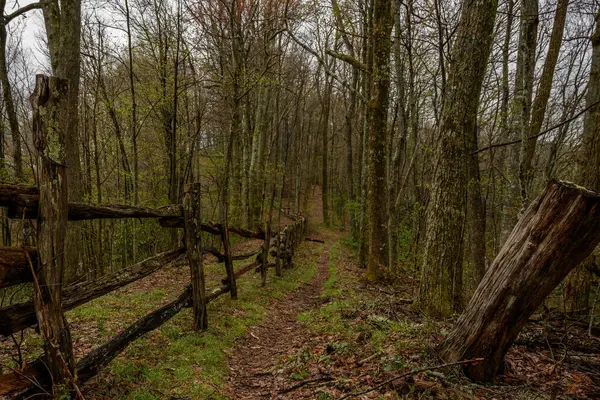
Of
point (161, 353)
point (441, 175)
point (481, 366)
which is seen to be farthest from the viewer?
point (441, 175)

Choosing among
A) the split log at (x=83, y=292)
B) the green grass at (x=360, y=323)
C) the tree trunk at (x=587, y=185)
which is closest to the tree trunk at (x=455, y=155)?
the green grass at (x=360, y=323)

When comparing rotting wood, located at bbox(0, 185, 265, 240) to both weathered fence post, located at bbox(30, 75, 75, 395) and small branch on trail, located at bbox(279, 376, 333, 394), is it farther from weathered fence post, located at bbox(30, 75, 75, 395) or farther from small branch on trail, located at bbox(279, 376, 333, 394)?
small branch on trail, located at bbox(279, 376, 333, 394)

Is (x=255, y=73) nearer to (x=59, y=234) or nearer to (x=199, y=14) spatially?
(x=199, y=14)

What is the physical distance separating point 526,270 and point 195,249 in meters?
4.31

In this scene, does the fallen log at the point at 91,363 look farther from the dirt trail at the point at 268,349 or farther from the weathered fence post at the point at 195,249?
the dirt trail at the point at 268,349

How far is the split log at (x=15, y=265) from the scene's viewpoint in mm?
2531

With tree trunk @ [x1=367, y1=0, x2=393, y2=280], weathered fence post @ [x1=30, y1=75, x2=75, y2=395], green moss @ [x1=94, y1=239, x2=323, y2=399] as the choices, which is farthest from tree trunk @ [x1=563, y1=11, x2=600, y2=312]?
weathered fence post @ [x1=30, y1=75, x2=75, y2=395]

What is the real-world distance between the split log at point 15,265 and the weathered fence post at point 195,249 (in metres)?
2.49

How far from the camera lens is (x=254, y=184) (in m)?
17.0

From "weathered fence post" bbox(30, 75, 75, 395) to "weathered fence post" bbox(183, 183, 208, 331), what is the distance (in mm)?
2326

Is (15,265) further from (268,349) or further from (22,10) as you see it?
(22,10)

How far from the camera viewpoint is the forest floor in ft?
10.0

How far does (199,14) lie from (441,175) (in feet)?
40.2

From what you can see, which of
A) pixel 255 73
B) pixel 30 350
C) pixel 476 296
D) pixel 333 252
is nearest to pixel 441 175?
pixel 476 296
